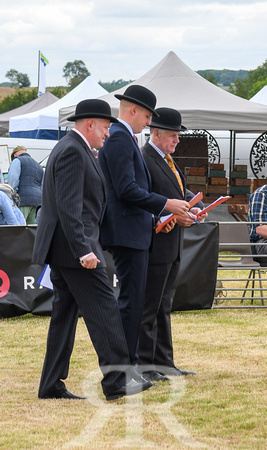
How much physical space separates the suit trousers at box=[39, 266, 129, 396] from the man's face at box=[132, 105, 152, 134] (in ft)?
3.15

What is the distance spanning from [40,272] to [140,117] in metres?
3.22

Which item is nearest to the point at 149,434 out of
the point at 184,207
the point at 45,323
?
the point at 184,207

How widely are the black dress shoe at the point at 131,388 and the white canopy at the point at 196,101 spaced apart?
815 centimetres

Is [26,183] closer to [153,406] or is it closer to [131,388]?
[131,388]

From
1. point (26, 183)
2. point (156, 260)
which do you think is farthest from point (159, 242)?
point (26, 183)

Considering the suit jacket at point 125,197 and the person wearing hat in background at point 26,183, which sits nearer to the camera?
the suit jacket at point 125,197

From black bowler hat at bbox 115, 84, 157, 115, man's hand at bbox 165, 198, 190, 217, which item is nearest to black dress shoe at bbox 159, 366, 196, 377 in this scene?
man's hand at bbox 165, 198, 190, 217

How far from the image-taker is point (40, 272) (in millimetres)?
7711

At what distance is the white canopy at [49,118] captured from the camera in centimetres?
2072

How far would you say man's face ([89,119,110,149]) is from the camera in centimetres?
453

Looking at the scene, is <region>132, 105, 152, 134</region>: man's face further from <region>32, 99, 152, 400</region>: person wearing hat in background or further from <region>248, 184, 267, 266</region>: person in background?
<region>248, 184, 267, 266</region>: person in background

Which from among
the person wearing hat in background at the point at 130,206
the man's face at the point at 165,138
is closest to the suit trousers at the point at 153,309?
the person wearing hat in background at the point at 130,206

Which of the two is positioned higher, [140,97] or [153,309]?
[140,97]

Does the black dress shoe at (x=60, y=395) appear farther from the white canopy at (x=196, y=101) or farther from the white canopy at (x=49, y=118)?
the white canopy at (x=49, y=118)
